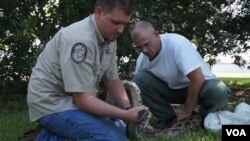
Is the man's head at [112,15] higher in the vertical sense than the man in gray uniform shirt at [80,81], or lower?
higher

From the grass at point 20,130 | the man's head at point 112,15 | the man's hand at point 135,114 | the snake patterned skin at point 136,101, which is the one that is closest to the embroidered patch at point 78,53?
the man's head at point 112,15

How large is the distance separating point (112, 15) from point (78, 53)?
0.31 metres

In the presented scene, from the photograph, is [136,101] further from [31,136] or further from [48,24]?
[48,24]

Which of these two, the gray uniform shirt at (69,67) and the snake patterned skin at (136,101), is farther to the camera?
the snake patterned skin at (136,101)

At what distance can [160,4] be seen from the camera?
7309mm

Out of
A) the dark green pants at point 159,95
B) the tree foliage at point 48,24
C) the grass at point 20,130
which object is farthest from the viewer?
the tree foliage at point 48,24

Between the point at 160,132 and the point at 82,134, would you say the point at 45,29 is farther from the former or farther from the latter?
the point at 82,134

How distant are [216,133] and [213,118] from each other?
192 millimetres

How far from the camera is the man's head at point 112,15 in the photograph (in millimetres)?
2967

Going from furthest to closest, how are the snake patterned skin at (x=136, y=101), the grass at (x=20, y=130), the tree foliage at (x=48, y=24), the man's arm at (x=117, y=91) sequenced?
the tree foliage at (x=48, y=24), the grass at (x=20, y=130), the snake patterned skin at (x=136, y=101), the man's arm at (x=117, y=91)

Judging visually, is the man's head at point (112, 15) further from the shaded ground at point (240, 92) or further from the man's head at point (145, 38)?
the shaded ground at point (240, 92)

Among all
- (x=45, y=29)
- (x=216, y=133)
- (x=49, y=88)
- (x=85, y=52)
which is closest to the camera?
(x=85, y=52)

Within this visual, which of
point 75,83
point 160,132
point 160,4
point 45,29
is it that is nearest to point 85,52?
point 75,83

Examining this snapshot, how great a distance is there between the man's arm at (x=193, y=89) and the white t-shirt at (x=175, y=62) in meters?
0.06
